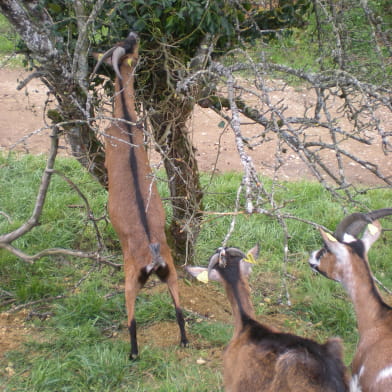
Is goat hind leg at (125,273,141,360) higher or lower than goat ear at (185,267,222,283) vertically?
lower

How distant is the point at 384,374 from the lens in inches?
108

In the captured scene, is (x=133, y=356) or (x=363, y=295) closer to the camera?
(x=363, y=295)

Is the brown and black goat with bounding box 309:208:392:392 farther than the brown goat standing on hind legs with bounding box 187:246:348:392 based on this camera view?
Yes


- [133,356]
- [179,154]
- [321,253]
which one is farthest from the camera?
[179,154]

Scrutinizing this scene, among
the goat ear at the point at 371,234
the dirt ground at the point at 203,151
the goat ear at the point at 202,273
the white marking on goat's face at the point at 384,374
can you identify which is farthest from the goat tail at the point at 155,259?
the white marking on goat's face at the point at 384,374

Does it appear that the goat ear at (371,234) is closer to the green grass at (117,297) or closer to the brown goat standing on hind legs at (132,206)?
the green grass at (117,297)

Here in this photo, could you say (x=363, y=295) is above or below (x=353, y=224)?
below

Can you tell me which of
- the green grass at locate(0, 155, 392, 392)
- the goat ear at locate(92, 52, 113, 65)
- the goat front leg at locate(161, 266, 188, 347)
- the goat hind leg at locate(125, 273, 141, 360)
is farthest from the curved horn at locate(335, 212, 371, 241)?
the goat ear at locate(92, 52, 113, 65)

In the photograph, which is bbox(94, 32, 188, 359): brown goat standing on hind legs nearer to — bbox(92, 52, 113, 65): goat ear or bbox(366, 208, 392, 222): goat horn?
bbox(92, 52, 113, 65): goat ear

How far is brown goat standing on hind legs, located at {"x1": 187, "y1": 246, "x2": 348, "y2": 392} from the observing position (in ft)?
8.14

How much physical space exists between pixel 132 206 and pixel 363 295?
1.58 metres

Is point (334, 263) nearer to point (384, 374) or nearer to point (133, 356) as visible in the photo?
point (384, 374)

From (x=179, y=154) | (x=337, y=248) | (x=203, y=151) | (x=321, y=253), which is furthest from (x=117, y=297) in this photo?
(x=203, y=151)

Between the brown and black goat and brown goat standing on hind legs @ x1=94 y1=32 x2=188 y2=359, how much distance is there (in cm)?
102
